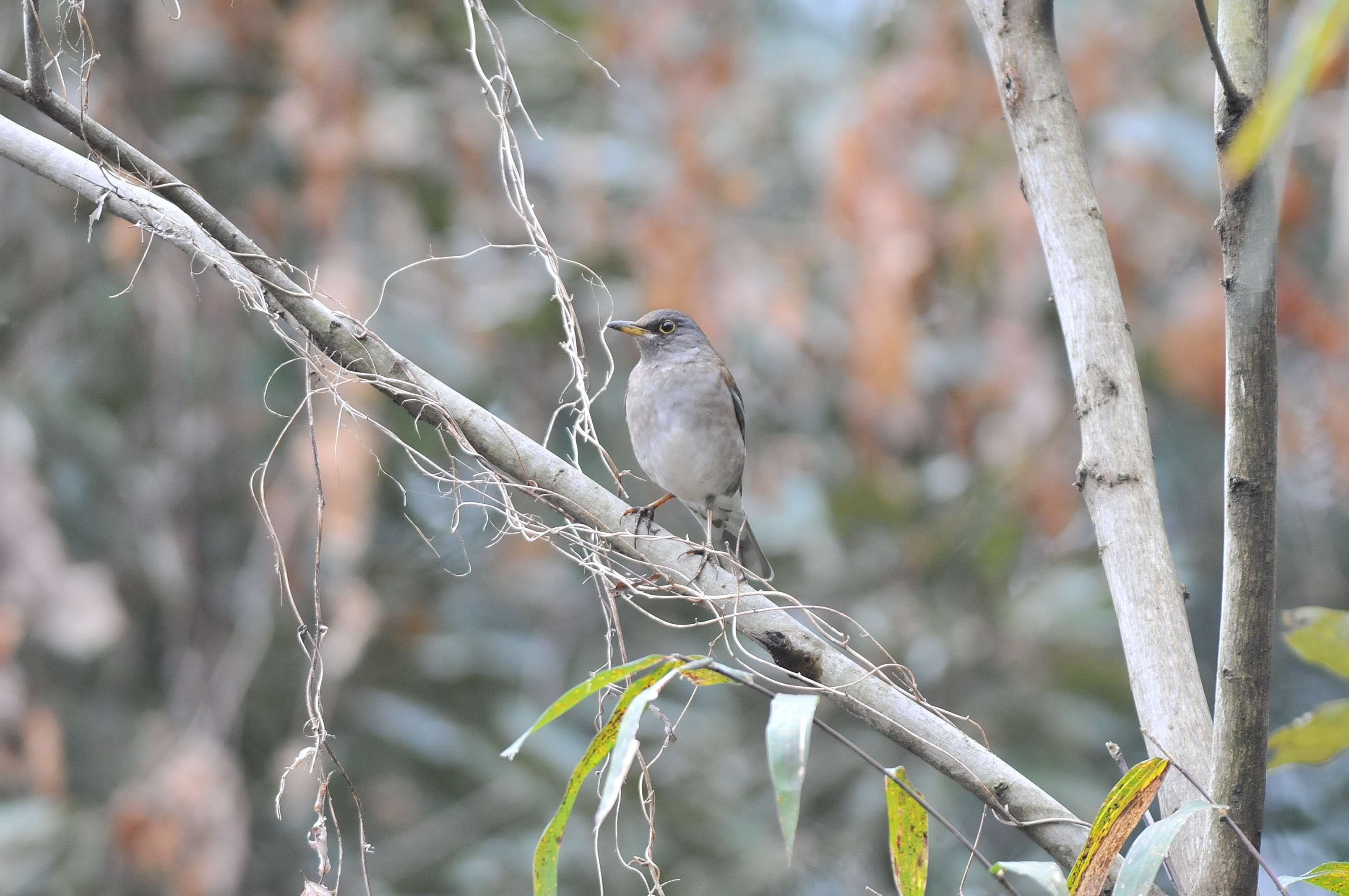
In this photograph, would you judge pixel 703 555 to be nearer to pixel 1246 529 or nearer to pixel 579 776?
pixel 579 776

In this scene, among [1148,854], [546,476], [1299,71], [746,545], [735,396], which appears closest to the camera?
[1299,71]

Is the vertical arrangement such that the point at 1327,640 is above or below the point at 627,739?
above

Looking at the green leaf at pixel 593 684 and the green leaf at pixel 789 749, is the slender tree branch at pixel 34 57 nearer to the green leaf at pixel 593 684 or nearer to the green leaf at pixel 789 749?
the green leaf at pixel 593 684

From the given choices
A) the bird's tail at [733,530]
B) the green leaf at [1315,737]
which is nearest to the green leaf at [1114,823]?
the green leaf at [1315,737]

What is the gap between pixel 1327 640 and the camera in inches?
63.8

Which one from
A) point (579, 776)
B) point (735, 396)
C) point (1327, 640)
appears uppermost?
point (735, 396)

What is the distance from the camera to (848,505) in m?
7.07

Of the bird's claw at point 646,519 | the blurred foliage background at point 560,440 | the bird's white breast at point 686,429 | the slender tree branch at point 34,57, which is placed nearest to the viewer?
the slender tree branch at point 34,57

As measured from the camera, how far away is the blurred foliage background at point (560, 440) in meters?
6.12

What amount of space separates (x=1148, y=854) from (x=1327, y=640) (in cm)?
38

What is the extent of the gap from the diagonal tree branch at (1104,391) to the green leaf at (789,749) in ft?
2.47

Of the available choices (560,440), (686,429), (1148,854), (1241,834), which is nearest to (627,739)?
(1148,854)

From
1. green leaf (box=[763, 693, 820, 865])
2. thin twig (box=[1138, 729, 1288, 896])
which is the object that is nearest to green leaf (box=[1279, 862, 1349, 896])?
thin twig (box=[1138, 729, 1288, 896])

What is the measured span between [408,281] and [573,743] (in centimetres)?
341
